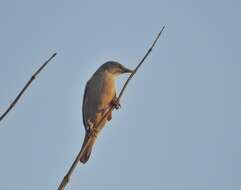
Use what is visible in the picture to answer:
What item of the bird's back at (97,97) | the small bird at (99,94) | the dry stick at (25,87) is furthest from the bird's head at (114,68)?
the dry stick at (25,87)

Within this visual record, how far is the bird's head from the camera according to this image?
1017 cm

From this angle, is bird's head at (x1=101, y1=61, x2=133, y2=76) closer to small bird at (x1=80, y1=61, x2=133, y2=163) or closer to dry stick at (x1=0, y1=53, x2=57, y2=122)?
small bird at (x1=80, y1=61, x2=133, y2=163)

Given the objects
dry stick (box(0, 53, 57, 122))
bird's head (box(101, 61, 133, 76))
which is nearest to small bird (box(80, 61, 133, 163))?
bird's head (box(101, 61, 133, 76))

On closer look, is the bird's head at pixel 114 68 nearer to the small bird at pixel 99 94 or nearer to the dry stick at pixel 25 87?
the small bird at pixel 99 94

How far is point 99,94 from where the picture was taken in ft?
30.8

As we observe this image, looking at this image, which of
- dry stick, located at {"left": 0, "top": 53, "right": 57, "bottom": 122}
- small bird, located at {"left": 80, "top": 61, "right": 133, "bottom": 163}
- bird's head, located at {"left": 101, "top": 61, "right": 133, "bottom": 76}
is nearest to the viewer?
dry stick, located at {"left": 0, "top": 53, "right": 57, "bottom": 122}

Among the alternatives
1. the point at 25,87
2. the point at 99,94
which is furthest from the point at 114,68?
the point at 25,87

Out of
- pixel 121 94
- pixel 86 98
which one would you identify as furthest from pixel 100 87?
pixel 121 94

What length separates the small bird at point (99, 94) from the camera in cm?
918

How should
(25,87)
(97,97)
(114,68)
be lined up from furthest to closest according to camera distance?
(114,68)
(97,97)
(25,87)

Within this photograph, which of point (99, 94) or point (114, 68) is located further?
point (114, 68)

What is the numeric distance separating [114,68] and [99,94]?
1052 mm

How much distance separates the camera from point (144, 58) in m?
4.12

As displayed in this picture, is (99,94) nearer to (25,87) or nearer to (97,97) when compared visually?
(97,97)
